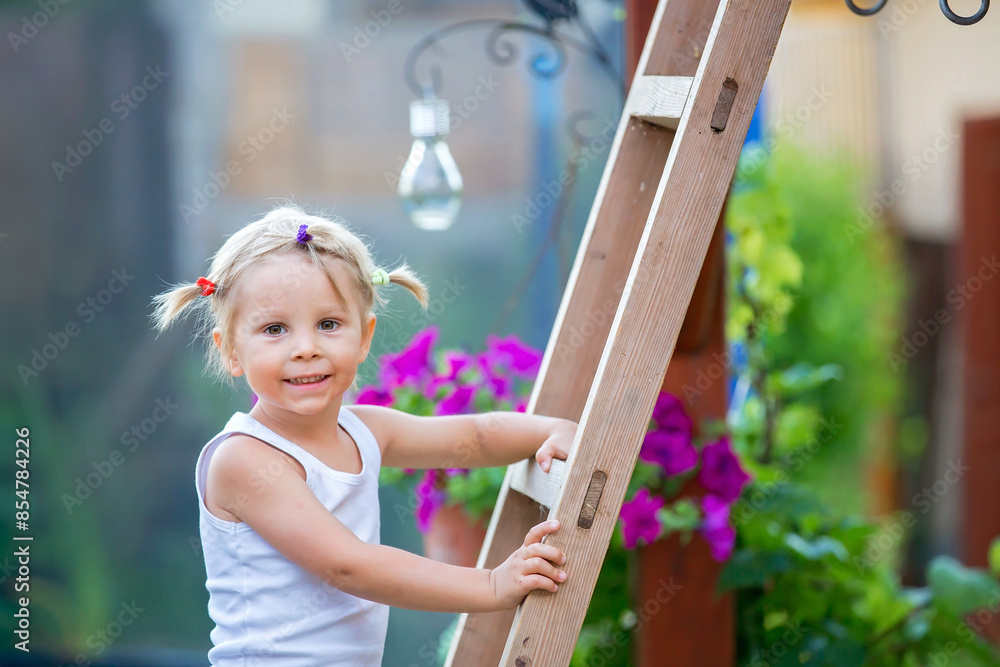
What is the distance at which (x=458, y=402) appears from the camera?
177 cm

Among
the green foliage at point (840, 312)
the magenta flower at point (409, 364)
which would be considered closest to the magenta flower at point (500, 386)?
the magenta flower at point (409, 364)

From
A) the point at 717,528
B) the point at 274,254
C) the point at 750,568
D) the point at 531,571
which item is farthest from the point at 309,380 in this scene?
the point at 750,568

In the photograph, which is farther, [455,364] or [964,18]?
[455,364]

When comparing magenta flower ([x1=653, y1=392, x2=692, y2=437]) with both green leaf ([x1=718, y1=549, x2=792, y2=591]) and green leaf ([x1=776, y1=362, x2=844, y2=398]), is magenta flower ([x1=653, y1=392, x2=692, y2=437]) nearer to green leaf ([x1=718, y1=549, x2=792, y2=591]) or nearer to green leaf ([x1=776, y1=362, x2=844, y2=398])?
green leaf ([x1=718, y1=549, x2=792, y2=591])

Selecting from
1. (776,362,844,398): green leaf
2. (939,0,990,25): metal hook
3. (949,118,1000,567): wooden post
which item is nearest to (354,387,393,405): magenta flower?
(776,362,844,398): green leaf

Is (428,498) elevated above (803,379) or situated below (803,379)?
below

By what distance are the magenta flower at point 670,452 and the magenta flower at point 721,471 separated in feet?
0.12

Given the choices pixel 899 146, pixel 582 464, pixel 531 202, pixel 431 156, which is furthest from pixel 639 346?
pixel 899 146

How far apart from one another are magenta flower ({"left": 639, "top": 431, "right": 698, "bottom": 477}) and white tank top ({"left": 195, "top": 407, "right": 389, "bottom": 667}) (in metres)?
0.67

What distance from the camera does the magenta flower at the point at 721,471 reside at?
5.64 ft

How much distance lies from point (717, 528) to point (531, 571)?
75cm

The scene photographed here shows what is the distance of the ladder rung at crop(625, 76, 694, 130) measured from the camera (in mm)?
1159

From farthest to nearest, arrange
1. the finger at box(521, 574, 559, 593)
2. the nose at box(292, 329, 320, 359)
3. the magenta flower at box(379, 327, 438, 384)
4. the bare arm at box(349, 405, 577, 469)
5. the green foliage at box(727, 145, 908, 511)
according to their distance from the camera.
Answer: the green foliage at box(727, 145, 908, 511)
the magenta flower at box(379, 327, 438, 384)
the bare arm at box(349, 405, 577, 469)
the nose at box(292, 329, 320, 359)
the finger at box(521, 574, 559, 593)

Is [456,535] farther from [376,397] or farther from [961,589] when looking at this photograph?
[961,589]
